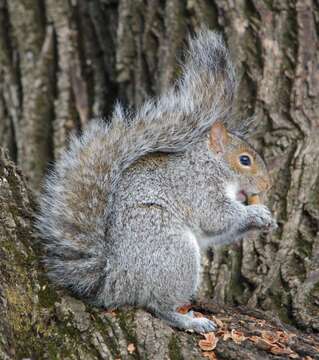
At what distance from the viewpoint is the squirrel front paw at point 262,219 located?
8.43 ft

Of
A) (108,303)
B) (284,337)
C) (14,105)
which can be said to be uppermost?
(14,105)

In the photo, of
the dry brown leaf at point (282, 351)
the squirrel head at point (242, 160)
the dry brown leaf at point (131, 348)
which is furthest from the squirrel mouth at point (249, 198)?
the dry brown leaf at point (131, 348)

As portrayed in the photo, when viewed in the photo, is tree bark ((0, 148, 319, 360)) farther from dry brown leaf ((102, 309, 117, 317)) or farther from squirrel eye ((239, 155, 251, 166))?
squirrel eye ((239, 155, 251, 166))

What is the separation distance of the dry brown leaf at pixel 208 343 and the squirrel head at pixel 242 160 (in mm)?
764

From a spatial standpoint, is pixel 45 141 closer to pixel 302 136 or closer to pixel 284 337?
pixel 302 136

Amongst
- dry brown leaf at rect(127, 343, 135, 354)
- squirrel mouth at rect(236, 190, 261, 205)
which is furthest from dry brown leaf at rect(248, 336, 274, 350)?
squirrel mouth at rect(236, 190, 261, 205)

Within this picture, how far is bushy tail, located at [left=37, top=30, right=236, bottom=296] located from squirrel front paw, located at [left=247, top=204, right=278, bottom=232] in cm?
37

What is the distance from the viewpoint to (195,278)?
7.55 ft

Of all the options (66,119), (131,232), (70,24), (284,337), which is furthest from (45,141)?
(284,337)

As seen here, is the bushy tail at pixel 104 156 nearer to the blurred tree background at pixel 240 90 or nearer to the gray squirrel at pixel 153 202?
the gray squirrel at pixel 153 202

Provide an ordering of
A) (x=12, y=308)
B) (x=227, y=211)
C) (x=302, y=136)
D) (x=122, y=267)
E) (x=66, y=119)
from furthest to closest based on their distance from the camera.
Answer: (x=66, y=119) → (x=302, y=136) → (x=227, y=211) → (x=122, y=267) → (x=12, y=308)

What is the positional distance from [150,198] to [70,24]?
1.62 metres

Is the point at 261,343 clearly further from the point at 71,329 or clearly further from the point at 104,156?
the point at 104,156

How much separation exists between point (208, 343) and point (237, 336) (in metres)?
0.12
